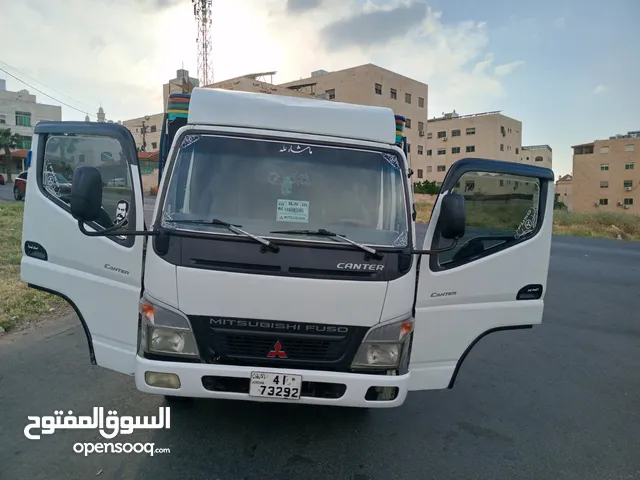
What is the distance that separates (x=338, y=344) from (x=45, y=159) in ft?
8.20

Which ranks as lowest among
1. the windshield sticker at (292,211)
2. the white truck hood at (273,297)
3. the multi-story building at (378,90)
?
the white truck hood at (273,297)

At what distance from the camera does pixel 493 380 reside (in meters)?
4.88

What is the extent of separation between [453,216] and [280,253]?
1143 mm

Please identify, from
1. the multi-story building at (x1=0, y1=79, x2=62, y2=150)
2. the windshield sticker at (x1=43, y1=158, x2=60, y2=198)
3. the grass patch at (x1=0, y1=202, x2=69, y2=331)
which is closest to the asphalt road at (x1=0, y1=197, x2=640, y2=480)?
the grass patch at (x1=0, y1=202, x2=69, y2=331)

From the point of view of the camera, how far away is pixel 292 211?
3260mm

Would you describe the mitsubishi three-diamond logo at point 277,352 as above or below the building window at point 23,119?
below

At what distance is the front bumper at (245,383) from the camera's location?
296cm

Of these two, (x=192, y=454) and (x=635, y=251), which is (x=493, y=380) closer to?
(x=192, y=454)

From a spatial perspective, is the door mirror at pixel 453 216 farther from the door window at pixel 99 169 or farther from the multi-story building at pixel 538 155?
the multi-story building at pixel 538 155

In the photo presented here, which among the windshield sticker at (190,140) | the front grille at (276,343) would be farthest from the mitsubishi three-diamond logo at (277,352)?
the windshield sticker at (190,140)

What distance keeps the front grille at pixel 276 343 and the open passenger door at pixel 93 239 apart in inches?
23.6

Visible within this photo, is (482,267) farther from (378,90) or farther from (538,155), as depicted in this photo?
(538,155)

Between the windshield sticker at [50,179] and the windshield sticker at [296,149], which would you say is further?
the windshield sticker at [50,179]

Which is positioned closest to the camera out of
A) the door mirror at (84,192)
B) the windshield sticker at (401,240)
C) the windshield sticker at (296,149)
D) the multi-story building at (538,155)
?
the door mirror at (84,192)
